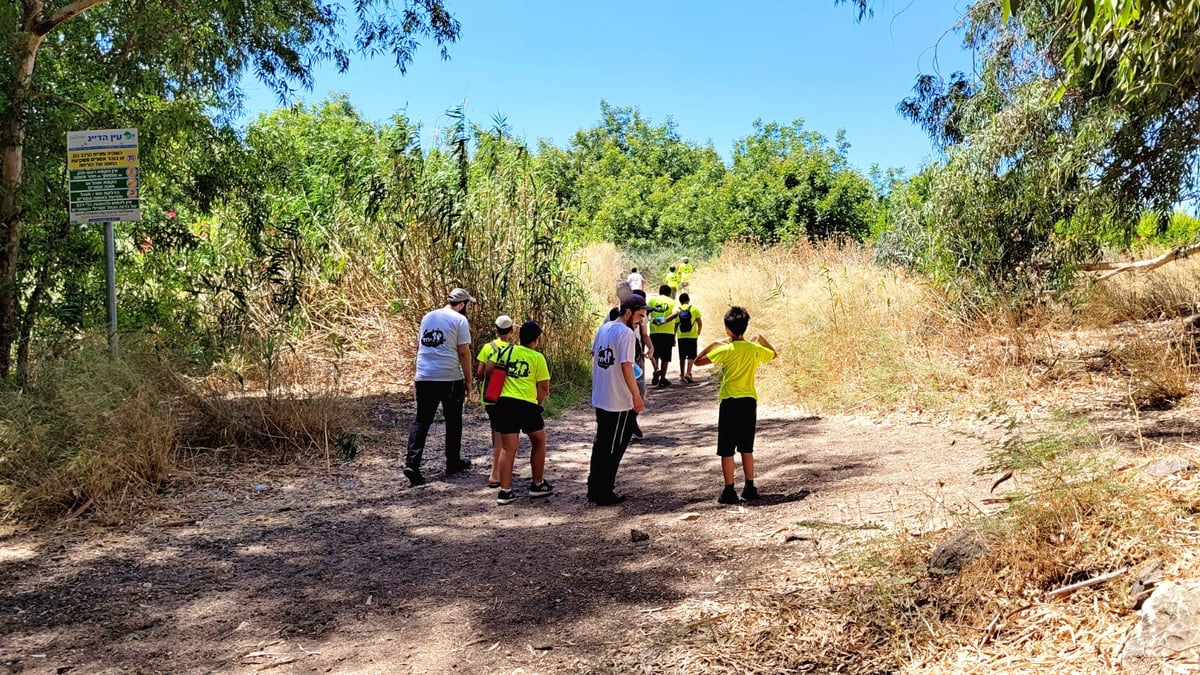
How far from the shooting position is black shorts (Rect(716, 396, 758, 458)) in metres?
6.85

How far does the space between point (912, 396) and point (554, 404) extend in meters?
4.73

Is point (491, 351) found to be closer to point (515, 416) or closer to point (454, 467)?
point (515, 416)

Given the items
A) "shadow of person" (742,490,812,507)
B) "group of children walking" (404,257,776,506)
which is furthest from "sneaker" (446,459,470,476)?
"shadow of person" (742,490,812,507)

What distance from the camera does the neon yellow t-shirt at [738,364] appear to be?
A: 6902 mm

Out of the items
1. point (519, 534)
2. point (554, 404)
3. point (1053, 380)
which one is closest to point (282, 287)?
point (554, 404)

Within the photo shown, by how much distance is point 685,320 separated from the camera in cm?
1430

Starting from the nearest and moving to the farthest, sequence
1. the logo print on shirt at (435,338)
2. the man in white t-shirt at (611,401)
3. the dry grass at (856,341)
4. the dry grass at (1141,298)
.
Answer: the man in white t-shirt at (611,401) < the logo print on shirt at (435,338) < the dry grass at (856,341) < the dry grass at (1141,298)

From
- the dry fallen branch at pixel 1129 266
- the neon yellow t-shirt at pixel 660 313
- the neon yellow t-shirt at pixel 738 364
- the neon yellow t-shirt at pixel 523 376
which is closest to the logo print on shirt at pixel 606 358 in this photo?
the neon yellow t-shirt at pixel 523 376

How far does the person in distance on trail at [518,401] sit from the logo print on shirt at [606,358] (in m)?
0.47

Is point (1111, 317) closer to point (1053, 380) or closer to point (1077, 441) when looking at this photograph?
point (1053, 380)

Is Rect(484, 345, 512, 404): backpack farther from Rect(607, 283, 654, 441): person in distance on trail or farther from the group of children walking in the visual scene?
Rect(607, 283, 654, 441): person in distance on trail

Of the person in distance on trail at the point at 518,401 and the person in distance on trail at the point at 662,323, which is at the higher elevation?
the person in distance on trail at the point at 662,323

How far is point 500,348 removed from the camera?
7.57m

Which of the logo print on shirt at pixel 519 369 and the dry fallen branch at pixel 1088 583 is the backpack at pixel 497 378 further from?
the dry fallen branch at pixel 1088 583
